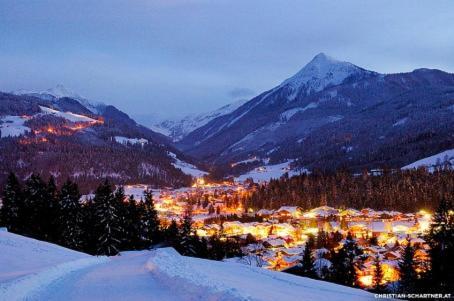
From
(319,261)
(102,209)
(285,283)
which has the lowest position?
(319,261)

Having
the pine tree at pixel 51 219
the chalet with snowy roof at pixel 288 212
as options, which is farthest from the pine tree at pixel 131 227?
the chalet with snowy roof at pixel 288 212

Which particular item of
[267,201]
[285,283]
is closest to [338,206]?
[267,201]

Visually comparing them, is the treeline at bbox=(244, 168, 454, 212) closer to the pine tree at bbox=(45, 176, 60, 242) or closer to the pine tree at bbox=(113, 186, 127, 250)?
the pine tree at bbox=(113, 186, 127, 250)

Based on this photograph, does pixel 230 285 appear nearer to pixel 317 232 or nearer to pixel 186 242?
pixel 186 242

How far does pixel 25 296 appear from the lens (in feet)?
72.4

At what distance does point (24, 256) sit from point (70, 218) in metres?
27.2

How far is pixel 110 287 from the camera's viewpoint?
78.8ft

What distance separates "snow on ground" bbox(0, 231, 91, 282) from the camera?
94.1ft

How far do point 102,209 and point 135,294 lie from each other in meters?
37.0

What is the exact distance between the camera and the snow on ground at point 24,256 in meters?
28.7

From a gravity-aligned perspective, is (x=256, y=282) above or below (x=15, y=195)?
below

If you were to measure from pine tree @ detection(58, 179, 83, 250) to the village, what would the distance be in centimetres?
2444

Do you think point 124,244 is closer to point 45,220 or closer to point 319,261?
point 45,220

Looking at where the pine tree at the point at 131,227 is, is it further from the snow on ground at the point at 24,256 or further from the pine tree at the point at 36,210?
the snow on ground at the point at 24,256
